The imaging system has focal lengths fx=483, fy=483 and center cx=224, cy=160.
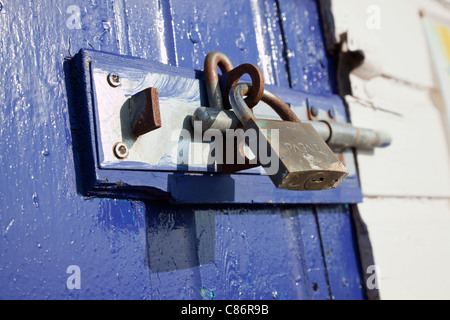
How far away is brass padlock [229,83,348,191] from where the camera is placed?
53cm

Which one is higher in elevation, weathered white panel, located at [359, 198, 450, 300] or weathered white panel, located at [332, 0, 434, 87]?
weathered white panel, located at [332, 0, 434, 87]

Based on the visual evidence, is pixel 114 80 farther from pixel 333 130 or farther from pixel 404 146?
pixel 404 146

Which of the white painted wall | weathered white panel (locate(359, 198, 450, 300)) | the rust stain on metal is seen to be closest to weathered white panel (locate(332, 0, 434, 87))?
the white painted wall

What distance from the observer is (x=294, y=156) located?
1.78ft

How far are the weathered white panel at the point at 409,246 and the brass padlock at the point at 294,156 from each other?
380 millimetres

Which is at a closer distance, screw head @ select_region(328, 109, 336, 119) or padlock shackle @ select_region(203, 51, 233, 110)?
padlock shackle @ select_region(203, 51, 233, 110)

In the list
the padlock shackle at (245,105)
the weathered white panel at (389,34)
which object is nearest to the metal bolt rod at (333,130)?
the padlock shackle at (245,105)

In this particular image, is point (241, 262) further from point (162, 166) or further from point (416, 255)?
point (416, 255)

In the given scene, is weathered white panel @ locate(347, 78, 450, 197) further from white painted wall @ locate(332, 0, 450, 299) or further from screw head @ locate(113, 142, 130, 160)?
screw head @ locate(113, 142, 130, 160)

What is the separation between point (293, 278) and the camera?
2.59ft

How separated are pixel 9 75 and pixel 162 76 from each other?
20cm

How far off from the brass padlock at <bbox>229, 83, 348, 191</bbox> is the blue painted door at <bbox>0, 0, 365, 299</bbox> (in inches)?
7.3

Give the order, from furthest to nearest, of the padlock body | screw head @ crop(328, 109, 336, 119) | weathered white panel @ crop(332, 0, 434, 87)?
weathered white panel @ crop(332, 0, 434, 87) < screw head @ crop(328, 109, 336, 119) < the padlock body
